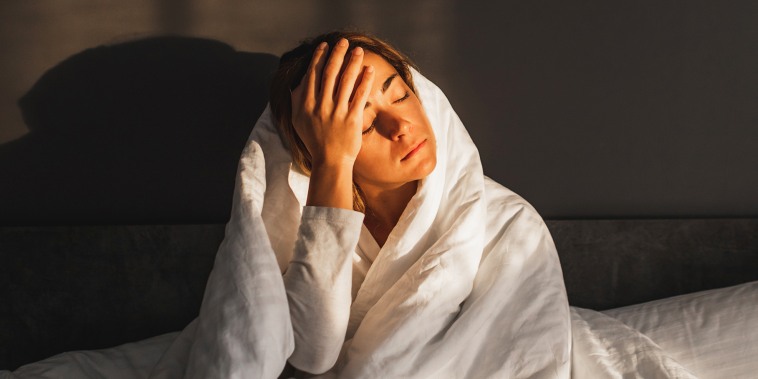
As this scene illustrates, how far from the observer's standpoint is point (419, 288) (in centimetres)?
127

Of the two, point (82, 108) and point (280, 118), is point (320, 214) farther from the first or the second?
point (82, 108)

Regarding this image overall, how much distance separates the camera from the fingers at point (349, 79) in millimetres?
1268

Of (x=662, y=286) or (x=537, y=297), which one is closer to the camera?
(x=537, y=297)

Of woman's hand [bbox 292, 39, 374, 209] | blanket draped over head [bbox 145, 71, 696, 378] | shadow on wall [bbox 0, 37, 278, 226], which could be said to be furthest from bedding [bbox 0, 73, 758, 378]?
shadow on wall [bbox 0, 37, 278, 226]

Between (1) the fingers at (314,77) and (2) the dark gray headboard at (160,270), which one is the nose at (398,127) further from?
(2) the dark gray headboard at (160,270)

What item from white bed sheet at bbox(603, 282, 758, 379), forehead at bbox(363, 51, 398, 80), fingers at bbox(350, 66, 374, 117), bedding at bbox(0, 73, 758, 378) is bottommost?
white bed sheet at bbox(603, 282, 758, 379)

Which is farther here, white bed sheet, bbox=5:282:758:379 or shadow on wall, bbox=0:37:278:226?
shadow on wall, bbox=0:37:278:226

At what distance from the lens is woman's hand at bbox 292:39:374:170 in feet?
4.16

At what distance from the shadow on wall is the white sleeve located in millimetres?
444

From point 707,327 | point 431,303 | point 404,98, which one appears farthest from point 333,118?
point 707,327

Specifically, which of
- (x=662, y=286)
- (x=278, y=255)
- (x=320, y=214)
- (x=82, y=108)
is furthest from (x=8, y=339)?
(x=662, y=286)

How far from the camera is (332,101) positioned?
1.29 metres

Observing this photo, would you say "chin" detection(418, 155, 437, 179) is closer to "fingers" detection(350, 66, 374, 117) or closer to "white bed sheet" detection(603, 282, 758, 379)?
"fingers" detection(350, 66, 374, 117)

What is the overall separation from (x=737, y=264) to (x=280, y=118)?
96cm
